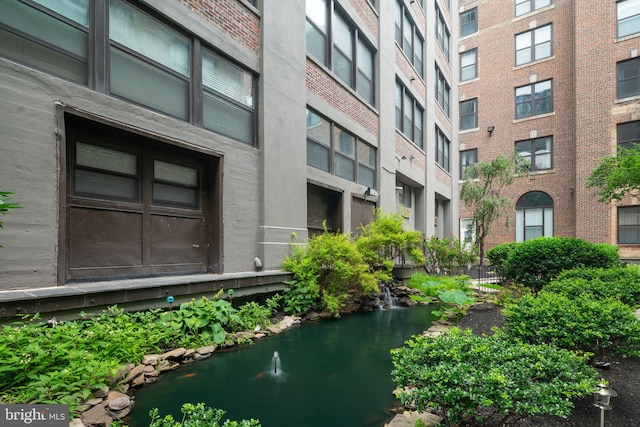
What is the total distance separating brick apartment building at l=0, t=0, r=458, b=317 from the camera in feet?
14.7

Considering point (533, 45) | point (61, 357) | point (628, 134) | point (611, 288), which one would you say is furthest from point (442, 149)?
point (61, 357)

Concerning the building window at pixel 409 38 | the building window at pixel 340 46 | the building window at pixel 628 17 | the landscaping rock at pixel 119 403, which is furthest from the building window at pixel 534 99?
the landscaping rock at pixel 119 403

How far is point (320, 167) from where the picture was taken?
10.2 m

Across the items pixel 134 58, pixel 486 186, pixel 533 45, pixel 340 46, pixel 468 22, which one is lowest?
pixel 486 186

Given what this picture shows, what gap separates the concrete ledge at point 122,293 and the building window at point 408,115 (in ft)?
36.1

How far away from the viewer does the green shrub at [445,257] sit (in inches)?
540

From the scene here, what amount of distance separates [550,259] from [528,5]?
71.0 ft

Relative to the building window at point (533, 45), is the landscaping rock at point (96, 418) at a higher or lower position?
lower

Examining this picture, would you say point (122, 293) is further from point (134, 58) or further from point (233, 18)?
point (233, 18)

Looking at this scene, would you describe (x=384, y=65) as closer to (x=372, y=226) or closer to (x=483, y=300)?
(x=372, y=226)

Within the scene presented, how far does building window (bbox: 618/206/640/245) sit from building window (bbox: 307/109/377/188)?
590 inches

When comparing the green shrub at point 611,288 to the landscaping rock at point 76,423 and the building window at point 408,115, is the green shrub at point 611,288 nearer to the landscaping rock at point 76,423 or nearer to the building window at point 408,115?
the landscaping rock at point 76,423

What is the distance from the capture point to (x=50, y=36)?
4.86 m

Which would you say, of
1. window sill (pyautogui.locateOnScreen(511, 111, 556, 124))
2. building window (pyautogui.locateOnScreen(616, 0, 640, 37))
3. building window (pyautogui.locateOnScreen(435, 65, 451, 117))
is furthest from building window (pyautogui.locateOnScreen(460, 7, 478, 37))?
building window (pyautogui.locateOnScreen(616, 0, 640, 37))
